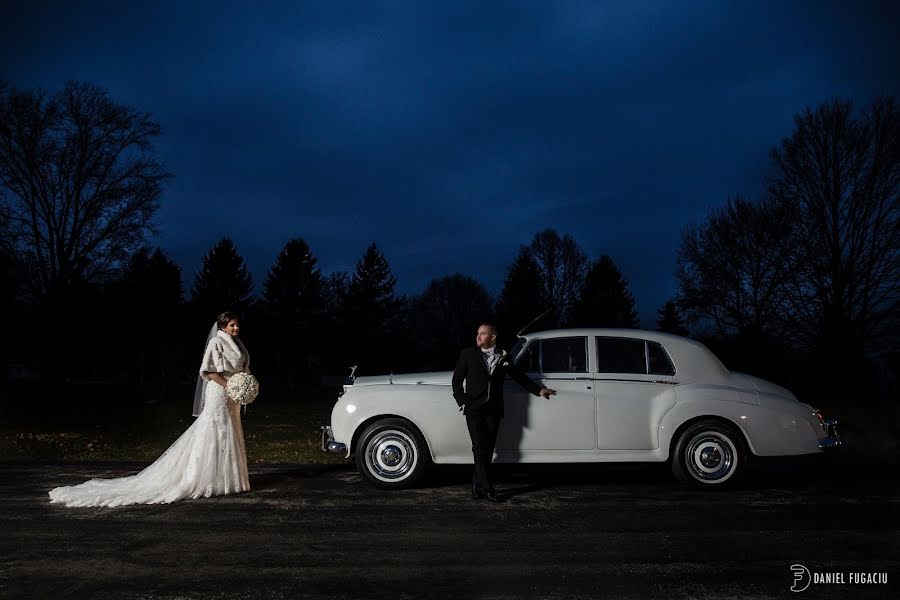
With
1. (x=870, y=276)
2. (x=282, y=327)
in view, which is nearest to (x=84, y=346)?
(x=282, y=327)

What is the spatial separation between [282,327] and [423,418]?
50.3 meters

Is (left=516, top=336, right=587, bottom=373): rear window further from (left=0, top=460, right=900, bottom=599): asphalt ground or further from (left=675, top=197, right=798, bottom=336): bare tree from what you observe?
(left=675, top=197, right=798, bottom=336): bare tree

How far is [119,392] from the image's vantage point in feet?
101

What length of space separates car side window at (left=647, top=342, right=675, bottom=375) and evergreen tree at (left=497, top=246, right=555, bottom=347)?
154 ft

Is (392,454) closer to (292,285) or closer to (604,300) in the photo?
(604,300)

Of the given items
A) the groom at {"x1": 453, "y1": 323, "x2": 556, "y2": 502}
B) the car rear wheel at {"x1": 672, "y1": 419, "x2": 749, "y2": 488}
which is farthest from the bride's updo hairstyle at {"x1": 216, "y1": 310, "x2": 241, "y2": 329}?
the car rear wheel at {"x1": 672, "y1": 419, "x2": 749, "y2": 488}

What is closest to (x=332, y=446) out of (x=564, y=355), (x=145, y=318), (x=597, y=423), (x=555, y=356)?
(x=555, y=356)

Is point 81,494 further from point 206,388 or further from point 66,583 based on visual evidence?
point 66,583

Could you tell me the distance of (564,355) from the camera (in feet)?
25.9

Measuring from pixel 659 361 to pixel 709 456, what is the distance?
1.19 meters

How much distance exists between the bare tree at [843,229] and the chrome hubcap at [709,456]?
2181 cm

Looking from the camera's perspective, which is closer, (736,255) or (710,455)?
(710,455)
